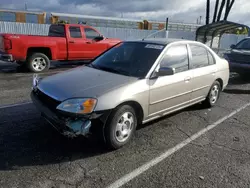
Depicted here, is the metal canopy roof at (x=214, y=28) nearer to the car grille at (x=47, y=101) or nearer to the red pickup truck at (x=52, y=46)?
the red pickup truck at (x=52, y=46)

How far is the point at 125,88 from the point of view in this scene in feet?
10.4

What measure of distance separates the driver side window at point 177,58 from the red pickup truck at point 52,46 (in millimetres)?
5923

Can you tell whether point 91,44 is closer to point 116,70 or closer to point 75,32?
point 75,32

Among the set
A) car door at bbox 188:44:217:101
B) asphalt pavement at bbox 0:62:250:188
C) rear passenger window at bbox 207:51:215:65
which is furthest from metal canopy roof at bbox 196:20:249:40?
asphalt pavement at bbox 0:62:250:188

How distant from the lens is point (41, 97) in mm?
3361

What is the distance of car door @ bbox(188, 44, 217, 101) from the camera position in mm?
4395

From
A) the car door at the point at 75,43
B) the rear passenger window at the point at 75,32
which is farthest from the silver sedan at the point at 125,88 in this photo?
the rear passenger window at the point at 75,32

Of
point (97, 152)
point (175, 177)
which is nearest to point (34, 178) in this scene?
point (97, 152)

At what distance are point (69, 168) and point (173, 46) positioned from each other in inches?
106

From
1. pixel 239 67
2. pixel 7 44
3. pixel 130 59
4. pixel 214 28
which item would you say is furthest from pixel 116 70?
pixel 214 28

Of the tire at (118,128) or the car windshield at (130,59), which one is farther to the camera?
the car windshield at (130,59)

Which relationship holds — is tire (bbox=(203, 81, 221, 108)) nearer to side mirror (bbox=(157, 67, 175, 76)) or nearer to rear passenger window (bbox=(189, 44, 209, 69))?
rear passenger window (bbox=(189, 44, 209, 69))

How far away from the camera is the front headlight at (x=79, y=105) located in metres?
2.85

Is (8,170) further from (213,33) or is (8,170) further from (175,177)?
(213,33)
